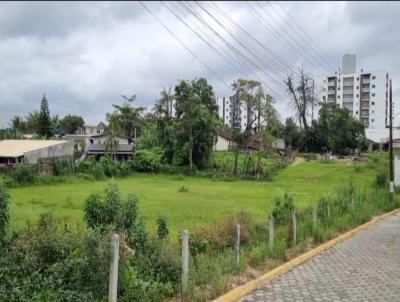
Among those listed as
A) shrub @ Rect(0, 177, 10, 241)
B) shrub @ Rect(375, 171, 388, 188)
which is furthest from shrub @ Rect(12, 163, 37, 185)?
shrub @ Rect(0, 177, 10, 241)

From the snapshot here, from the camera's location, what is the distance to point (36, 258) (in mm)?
7434

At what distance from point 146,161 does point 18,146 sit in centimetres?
1343

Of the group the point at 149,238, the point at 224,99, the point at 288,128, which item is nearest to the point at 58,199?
the point at 149,238

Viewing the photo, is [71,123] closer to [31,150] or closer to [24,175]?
[31,150]

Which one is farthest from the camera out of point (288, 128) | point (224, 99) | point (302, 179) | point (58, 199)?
point (224, 99)

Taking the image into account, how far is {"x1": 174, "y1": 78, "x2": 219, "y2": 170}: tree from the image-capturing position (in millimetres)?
56562

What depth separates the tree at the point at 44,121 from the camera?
276 feet

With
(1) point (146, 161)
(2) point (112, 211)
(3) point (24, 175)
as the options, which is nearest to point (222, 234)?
(2) point (112, 211)

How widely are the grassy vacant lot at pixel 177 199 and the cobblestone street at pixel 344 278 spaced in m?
6.29

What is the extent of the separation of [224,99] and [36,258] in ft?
415

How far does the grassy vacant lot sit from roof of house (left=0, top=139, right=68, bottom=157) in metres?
8.64

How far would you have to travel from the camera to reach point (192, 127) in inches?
2254

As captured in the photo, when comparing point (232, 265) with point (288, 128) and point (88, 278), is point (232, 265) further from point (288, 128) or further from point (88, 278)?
point (288, 128)

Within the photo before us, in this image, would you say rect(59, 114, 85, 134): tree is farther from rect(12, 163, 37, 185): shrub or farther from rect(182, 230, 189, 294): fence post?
rect(182, 230, 189, 294): fence post
